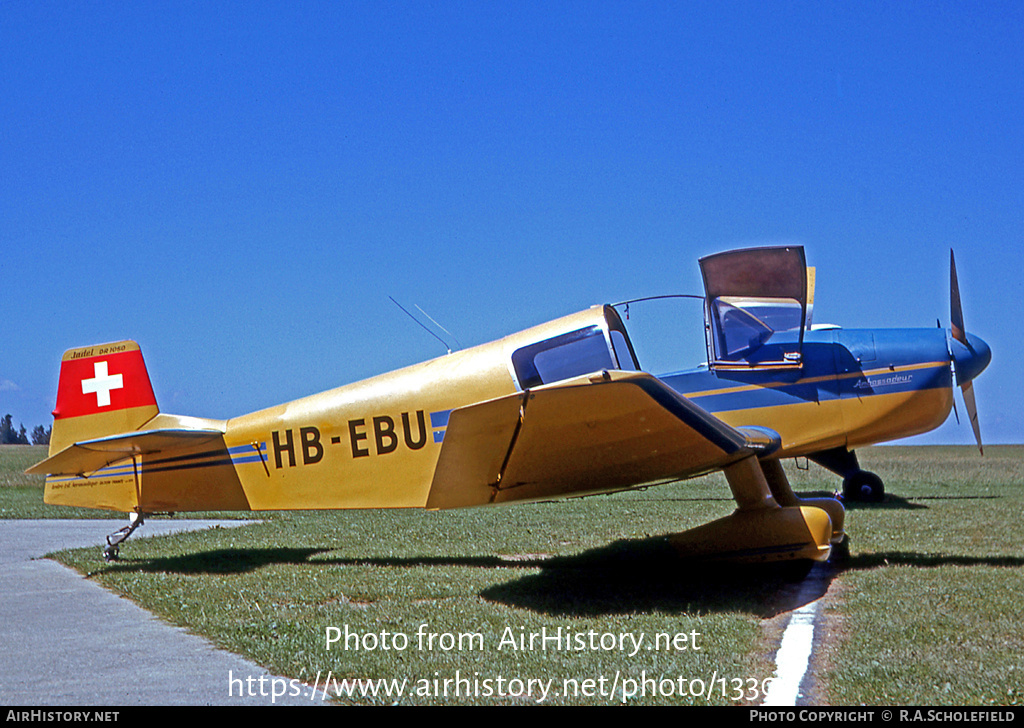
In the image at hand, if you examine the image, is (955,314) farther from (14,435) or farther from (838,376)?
(14,435)

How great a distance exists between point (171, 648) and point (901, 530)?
886cm

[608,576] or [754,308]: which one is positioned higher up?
[754,308]

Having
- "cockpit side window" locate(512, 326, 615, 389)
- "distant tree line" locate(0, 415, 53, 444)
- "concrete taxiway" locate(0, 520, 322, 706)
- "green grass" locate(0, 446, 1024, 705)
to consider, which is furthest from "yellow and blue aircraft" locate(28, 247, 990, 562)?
"distant tree line" locate(0, 415, 53, 444)

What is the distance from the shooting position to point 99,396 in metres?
8.35

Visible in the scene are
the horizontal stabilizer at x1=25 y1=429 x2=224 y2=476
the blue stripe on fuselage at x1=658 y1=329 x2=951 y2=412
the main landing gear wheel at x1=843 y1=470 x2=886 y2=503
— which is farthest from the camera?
the main landing gear wheel at x1=843 y1=470 x2=886 y2=503

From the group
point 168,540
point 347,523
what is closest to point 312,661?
point 168,540

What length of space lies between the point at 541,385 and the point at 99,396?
5132 mm

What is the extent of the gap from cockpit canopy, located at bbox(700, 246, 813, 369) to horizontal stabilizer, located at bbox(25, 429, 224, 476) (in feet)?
17.4

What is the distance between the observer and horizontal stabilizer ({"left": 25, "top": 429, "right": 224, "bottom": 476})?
24.3 feet

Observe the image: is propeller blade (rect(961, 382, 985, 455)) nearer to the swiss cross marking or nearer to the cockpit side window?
the cockpit side window

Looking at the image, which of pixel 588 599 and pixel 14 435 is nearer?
pixel 588 599

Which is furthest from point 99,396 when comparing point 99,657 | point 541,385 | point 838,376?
point 838,376

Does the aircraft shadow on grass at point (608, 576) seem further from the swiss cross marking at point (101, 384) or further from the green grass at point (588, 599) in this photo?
the swiss cross marking at point (101, 384)
